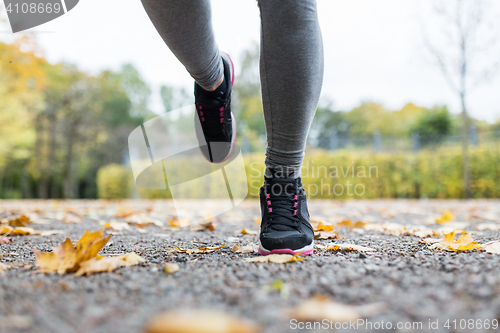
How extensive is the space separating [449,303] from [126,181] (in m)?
10.5

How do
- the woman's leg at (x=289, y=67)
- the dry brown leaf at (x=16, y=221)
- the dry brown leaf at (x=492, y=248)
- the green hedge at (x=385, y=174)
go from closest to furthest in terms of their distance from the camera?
the woman's leg at (x=289, y=67), the dry brown leaf at (x=492, y=248), the dry brown leaf at (x=16, y=221), the green hedge at (x=385, y=174)

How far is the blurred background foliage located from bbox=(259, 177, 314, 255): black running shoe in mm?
2087

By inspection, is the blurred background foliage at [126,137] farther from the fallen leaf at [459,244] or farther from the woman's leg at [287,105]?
the fallen leaf at [459,244]

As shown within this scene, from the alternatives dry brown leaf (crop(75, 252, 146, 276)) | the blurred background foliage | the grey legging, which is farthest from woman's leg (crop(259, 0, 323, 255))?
the blurred background foliage

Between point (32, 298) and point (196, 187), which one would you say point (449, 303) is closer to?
point (32, 298)

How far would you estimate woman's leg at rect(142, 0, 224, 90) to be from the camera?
0.98m

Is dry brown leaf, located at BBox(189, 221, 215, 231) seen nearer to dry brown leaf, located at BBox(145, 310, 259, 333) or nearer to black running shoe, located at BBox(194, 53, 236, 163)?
black running shoe, located at BBox(194, 53, 236, 163)

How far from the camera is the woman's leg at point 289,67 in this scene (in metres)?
0.95

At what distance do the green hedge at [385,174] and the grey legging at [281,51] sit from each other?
258 inches

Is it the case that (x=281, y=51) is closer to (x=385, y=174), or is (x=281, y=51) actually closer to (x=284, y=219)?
(x=284, y=219)

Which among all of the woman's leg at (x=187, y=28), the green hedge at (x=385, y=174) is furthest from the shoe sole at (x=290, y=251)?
the green hedge at (x=385, y=174)

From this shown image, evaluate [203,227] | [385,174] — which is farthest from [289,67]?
[385,174]

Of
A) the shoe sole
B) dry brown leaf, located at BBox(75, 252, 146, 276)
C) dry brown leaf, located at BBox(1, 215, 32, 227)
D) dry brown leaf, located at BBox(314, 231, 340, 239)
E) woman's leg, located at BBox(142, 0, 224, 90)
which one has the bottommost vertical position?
dry brown leaf, located at BBox(314, 231, 340, 239)

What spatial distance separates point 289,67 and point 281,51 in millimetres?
47
